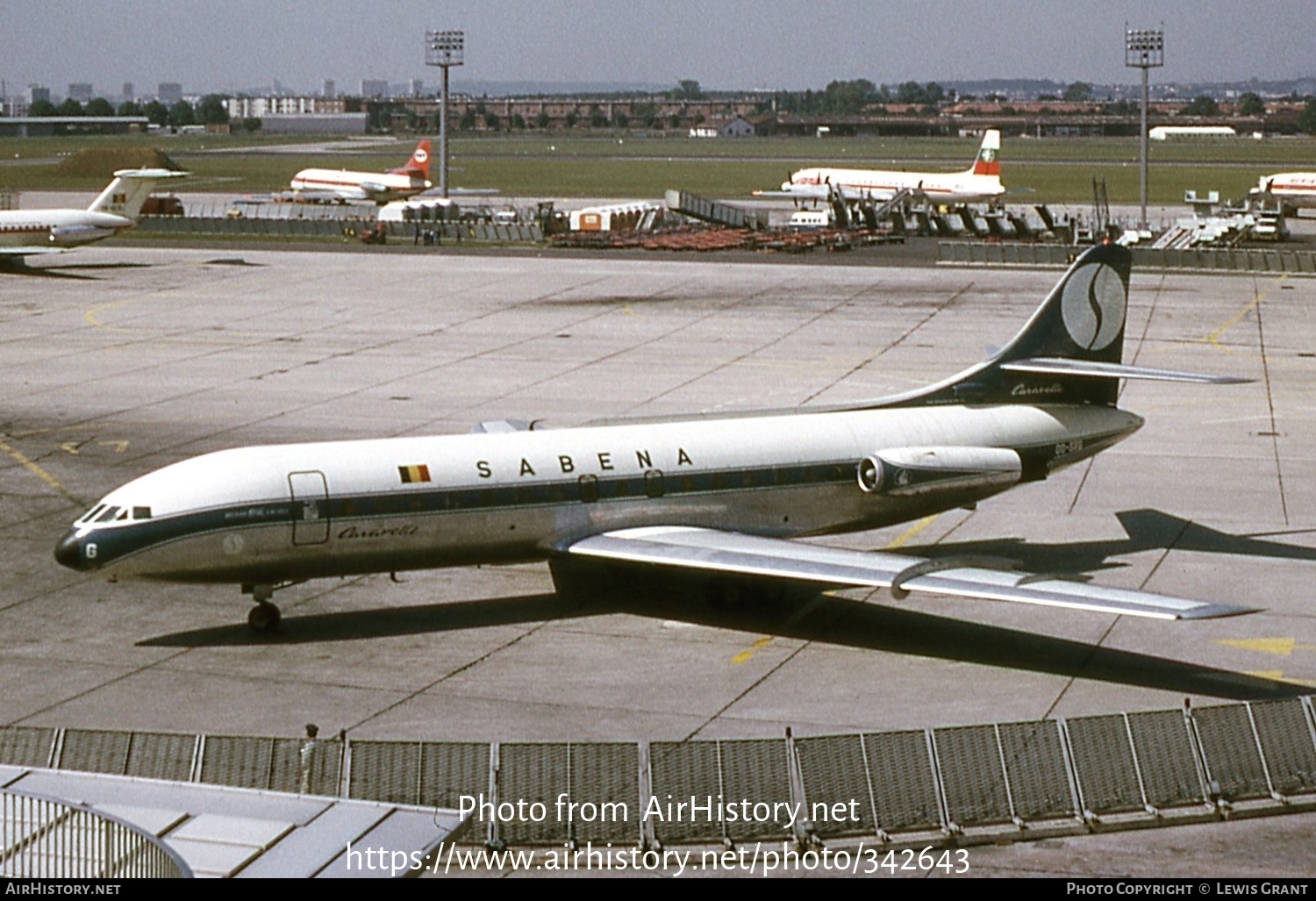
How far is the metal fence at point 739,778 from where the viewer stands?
21219mm

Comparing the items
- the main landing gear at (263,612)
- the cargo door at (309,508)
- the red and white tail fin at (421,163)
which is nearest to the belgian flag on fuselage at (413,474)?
the cargo door at (309,508)

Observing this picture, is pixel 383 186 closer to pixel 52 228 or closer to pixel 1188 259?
pixel 52 228

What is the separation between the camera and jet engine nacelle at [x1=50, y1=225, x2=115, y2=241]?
290 ft

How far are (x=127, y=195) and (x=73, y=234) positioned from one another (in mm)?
4623

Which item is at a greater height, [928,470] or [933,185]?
[933,185]

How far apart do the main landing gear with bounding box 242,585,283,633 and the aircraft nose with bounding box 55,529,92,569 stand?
2817 mm

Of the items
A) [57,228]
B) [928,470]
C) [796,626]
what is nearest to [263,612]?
[796,626]

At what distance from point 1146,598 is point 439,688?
11.3 meters

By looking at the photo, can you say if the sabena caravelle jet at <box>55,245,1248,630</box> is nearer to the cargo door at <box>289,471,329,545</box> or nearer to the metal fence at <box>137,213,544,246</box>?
the cargo door at <box>289,471,329,545</box>

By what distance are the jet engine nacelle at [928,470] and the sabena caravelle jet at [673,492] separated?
37 mm

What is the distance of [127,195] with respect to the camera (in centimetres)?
9231

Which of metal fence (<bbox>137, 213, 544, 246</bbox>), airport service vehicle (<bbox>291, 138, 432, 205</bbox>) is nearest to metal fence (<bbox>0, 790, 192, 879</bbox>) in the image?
metal fence (<bbox>137, 213, 544, 246</bbox>)
